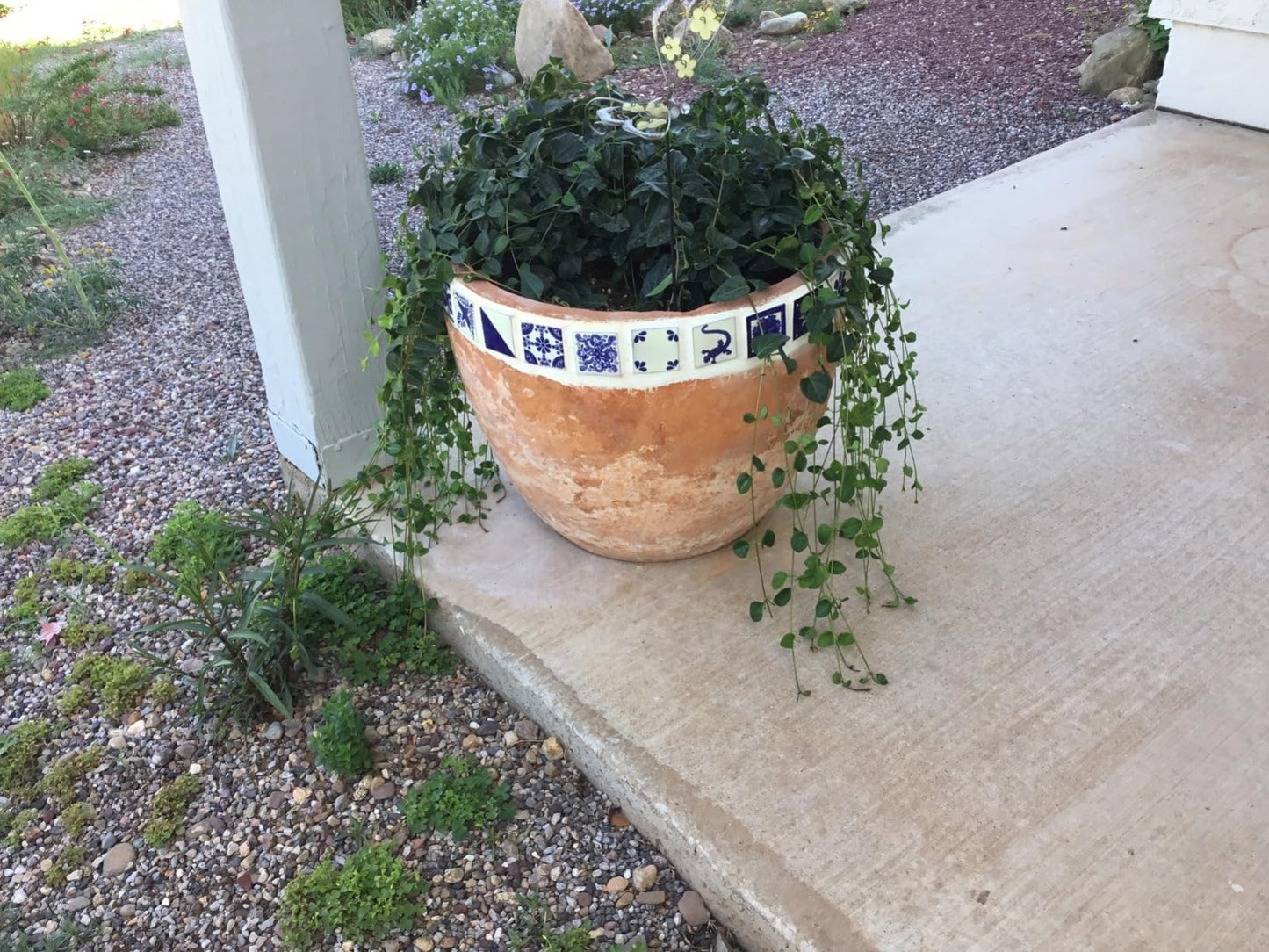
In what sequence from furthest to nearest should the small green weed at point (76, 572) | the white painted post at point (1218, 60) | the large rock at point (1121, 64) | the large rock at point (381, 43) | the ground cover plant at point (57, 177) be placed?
the large rock at point (381, 43) < the large rock at point (1121, 64) < the white painted post at point (1218, 60) < the ground cover plant at point (57, 177) < the small green weed at point (76, 572)

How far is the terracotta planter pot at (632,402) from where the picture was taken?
1.61m

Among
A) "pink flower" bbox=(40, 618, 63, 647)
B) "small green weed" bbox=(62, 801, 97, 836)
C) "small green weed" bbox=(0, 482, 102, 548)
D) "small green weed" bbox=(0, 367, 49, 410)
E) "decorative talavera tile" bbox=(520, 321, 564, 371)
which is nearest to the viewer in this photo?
"decorative talavera tile" bbox=(520, 321, 564, 371)

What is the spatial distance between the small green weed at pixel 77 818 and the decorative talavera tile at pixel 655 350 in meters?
1.22

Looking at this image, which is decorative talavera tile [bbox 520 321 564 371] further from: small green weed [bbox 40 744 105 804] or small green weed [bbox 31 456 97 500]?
small green weed [bbox 31 456 97 500]

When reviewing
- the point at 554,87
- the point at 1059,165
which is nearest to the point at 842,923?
the point at 554,87

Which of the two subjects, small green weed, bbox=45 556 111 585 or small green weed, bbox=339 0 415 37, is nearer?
small green weed, bbox=45 556 111 585

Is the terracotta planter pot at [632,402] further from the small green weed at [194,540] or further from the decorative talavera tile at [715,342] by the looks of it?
the small green weed at [194,540]

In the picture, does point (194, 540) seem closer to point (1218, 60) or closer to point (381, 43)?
point (1218, 60)

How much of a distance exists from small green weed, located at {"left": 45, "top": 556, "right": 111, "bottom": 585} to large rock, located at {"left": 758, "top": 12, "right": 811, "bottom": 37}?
15.9ft

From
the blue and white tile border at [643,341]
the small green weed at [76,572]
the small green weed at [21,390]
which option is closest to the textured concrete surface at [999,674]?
the blue and white tile border at [643,341]

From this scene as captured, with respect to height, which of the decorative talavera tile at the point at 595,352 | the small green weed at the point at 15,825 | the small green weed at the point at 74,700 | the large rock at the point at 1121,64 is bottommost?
the small green weed at the point at 15,825

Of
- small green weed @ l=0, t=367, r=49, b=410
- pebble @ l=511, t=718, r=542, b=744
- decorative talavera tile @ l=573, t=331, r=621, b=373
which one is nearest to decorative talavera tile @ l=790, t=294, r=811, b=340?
decorative talavera tile @ l=573, t=331, r=621, b=373

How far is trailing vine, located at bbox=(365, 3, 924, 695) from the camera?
165 centimetres

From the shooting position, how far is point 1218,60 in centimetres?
366
